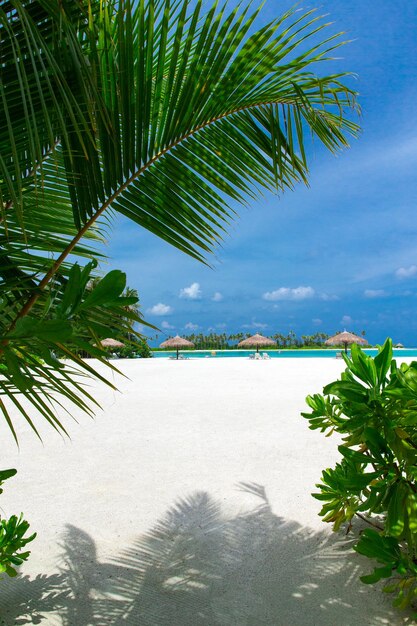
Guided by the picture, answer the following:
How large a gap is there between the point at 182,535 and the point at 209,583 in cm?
42

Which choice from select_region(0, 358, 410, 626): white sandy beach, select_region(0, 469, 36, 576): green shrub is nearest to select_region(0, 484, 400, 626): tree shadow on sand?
select_region(0, 358, 410, 626): white sandy beach

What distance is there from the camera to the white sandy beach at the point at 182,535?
1.57 meters

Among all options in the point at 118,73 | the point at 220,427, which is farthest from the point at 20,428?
the point at 118,73

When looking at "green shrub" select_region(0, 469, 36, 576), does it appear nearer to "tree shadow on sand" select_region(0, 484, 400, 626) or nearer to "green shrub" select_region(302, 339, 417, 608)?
"tree shadow on sand" select_region(0, 484, 400, 626)

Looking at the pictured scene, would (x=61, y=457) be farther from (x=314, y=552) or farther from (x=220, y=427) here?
(x=314, y=552)

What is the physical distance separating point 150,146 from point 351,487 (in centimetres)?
126

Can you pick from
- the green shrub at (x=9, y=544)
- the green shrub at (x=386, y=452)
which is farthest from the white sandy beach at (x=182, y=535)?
the green shrub at (x=386, y=452)

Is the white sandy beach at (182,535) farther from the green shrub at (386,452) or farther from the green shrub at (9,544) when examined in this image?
the green shrub at (386,452)

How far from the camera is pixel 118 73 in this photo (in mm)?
1189

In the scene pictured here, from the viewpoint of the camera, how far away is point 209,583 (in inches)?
68.6

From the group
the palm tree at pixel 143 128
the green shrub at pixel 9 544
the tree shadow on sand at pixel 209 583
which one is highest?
the palm tree at pixel 143 128

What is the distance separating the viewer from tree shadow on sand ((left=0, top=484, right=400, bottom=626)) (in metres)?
1.53

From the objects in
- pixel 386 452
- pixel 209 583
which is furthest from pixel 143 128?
pixel 209 583

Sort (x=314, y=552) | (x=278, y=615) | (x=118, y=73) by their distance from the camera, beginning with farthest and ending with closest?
(x=314, y=552) → (x=278, y=615) → (x=118, y=73)
